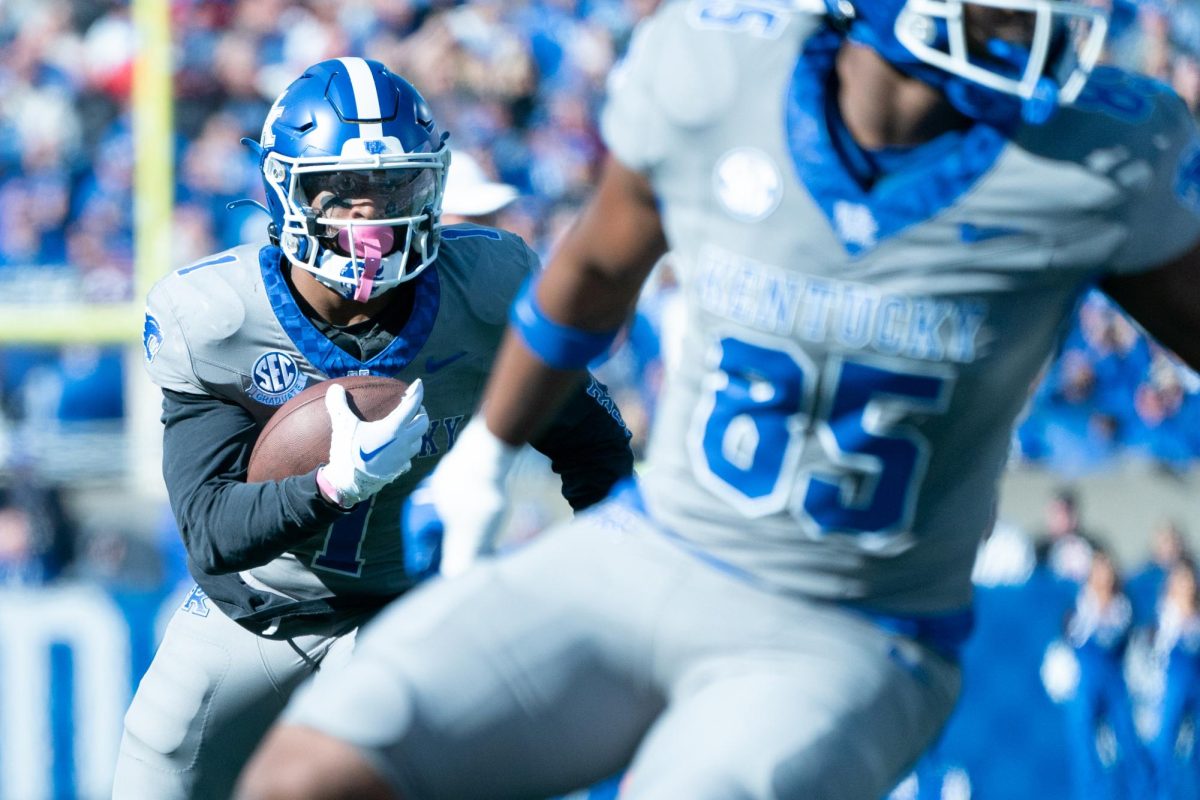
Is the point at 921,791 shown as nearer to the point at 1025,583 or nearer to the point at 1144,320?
the point at 1025,583

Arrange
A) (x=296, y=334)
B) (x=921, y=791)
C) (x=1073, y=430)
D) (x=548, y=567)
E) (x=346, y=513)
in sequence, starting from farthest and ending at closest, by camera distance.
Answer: (x=1073, y=430)
(x=921, y=791)
(x=296, y=334)
(x=346, y=513)
(x=548, y=567)

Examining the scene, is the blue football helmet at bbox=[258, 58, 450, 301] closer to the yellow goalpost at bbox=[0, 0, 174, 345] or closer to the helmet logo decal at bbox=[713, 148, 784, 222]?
the helmet logo decal at bbox=[713, 148, 784, 222]

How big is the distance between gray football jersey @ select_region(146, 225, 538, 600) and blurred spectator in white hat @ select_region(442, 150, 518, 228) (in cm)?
156

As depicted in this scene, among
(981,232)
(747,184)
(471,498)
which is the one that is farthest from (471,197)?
(981,232)

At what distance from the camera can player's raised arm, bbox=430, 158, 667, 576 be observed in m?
2.04

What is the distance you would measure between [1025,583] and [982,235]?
13.1ft

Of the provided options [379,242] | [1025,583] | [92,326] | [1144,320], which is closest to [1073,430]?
[1025,583]

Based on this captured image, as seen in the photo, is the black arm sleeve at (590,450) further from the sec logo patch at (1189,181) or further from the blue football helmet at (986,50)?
the sec logo patch at (1189,181)

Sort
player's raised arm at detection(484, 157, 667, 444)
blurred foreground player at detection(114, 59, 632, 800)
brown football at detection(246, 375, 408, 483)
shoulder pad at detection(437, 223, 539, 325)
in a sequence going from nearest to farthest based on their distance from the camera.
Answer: player's raised arm at detection(484, 157, 667, 444) → brown football at detection(246, 375, 408, 483) → blurred foreground player at detection(114, 59, 632, 800) → shoulder pad at detection(437, 223, 539, 325)

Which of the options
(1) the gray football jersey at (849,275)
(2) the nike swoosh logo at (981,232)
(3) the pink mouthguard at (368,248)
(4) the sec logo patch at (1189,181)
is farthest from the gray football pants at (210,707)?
(4) the sec logo patch at (1189,181)

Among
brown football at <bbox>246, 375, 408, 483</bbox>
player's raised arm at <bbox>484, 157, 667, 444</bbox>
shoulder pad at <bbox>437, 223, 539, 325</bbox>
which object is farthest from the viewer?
shoulder pad at <bbox>437, 223, 539, 325</bbox>

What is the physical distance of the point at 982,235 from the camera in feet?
6.11

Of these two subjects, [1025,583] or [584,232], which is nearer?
[584,232]

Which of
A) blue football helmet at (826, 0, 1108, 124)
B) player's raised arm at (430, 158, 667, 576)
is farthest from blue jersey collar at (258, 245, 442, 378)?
blue football helmet at (826, 0, 1108, 124)
